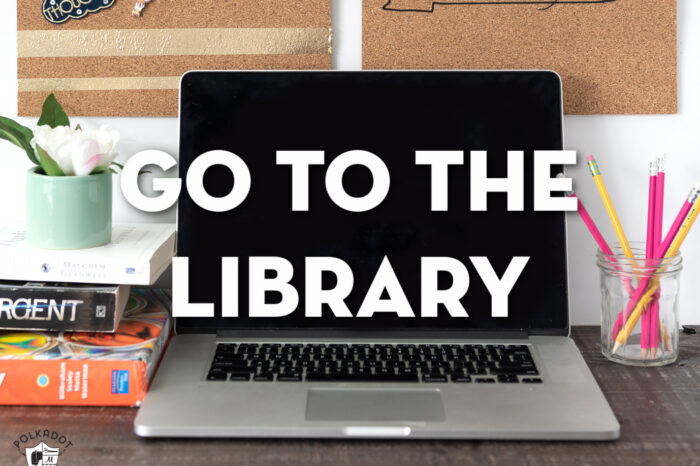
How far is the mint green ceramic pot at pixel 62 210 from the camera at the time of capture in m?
0.77

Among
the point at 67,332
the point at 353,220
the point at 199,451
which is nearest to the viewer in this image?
the point at 199,451

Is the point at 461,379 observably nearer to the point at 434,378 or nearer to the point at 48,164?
the point at 434,378

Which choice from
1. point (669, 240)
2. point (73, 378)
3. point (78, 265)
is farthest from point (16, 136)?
point (669, 240)

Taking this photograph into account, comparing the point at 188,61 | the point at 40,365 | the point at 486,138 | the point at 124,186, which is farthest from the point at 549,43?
the point at 40,365

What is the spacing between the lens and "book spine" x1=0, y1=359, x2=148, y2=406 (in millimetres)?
681

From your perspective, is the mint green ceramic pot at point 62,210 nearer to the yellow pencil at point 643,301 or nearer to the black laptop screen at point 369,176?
the black laptop screen at point 369,176

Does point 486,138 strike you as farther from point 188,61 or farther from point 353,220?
point 188,61

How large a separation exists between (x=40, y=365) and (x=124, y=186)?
12.7 inches

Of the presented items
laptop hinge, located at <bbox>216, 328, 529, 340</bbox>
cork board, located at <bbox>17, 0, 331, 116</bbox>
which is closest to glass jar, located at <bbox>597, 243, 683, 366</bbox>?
laptop hinge, located at <bbox>216, 328, 529, 340</bbox>

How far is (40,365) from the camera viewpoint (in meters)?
0.68

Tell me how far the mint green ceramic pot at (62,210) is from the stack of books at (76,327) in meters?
0.02

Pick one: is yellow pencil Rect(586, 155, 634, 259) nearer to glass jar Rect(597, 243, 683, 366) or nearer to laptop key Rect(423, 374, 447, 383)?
glass jar Rect(597, 243, 683, 366)

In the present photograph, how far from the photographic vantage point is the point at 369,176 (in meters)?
0.86

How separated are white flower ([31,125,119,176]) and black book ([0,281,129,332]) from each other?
133 mm
